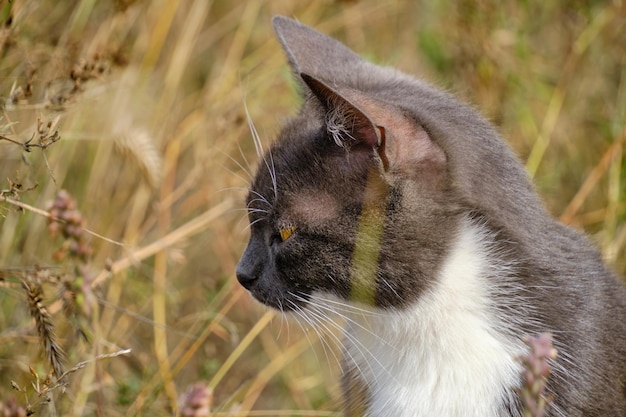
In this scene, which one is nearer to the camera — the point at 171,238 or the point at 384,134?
the point at 384,134

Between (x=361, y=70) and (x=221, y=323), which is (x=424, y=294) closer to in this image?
(x=361, y=70)

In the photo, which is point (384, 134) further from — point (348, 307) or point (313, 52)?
point (313, 52)

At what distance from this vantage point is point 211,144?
3.21 meters

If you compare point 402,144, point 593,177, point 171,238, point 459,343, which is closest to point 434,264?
point 459,343

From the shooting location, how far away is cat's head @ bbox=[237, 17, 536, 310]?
1.94 meters

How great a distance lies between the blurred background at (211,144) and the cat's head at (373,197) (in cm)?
61

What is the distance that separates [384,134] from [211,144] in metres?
1.46

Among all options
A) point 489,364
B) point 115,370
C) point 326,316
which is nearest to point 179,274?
point 115,370

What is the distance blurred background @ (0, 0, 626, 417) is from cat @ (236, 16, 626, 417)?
63 centimetres

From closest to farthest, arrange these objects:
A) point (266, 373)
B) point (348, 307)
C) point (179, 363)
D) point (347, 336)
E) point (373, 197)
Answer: point (373, 197), point (348, 307), point (347, 336), point (179, 363), point (266, 373)

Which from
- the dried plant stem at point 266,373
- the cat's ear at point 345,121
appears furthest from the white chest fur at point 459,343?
the dried plant stem at point 266,373

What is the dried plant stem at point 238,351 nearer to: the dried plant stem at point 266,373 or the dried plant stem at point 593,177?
the dried plant stem at point 266,373

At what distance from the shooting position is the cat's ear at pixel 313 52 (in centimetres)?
226

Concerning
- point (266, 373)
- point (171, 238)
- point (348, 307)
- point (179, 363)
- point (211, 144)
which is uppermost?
point (348, 307)
